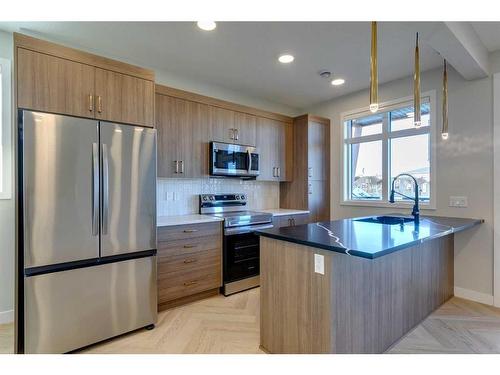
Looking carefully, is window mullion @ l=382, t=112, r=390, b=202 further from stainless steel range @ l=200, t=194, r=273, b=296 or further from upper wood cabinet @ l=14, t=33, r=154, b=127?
upper wood cabinet @ l=14, t=33, r=154, b=127

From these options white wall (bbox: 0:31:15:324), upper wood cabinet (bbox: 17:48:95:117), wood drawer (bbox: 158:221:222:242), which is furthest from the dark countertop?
white wall (bbox: 0:31:15:324)

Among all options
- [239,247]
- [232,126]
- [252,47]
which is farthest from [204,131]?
[239,247]

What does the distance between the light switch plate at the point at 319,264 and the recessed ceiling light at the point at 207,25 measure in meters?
2.09

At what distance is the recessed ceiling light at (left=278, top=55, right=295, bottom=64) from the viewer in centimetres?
300

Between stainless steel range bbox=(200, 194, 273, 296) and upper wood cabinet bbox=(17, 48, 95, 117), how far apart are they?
1844 millimetres

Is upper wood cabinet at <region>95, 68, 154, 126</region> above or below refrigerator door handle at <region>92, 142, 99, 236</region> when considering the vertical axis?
above

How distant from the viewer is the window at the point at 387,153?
11.6 feet

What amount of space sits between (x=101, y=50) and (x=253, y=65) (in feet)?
5.35

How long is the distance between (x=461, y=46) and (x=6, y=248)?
4.49 meters

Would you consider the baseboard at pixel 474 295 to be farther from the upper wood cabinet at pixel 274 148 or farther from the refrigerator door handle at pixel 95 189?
the refrigerator door handle at pixel 95 189

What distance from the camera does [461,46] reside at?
2.37 metres

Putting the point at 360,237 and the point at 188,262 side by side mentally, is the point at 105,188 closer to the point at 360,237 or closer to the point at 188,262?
the point at 188,262
